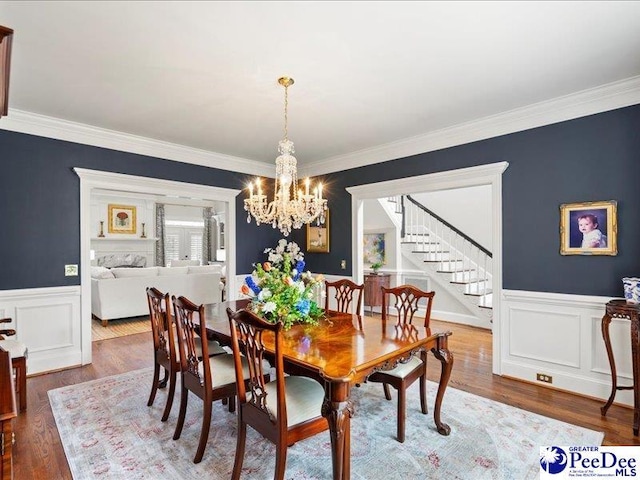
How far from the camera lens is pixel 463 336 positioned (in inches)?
198

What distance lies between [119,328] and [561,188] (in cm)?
627

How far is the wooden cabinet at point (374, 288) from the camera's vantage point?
20.9 feet

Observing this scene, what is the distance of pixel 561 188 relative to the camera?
3.19 m

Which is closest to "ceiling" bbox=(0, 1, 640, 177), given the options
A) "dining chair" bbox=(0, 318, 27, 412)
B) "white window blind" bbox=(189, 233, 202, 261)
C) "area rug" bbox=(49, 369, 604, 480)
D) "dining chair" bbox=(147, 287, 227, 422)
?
"dining chair" bbox=(147, 287, 227, 422)

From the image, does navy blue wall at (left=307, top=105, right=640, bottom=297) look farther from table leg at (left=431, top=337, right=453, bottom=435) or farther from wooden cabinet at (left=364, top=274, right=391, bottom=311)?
wooden cabinet at (left=364, top=274, right=391, bottom=311)

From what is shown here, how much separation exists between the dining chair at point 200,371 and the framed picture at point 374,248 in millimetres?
4835

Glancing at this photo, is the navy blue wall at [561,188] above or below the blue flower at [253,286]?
above

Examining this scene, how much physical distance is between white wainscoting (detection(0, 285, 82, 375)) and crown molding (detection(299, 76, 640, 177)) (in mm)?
3939

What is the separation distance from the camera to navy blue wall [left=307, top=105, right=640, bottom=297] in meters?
2.86

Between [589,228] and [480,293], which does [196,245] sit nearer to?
[480,293]

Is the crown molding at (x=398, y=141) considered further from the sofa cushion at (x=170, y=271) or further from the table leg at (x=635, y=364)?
the sofa cushion at (x=170, y=271)

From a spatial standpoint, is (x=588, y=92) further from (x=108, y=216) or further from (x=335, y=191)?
(x=108, y=216)

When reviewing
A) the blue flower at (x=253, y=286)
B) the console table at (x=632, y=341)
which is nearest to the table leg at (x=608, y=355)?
the console table at (x=632, y=341)

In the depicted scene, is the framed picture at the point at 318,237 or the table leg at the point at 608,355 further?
the framed picture at the point at 318,237
